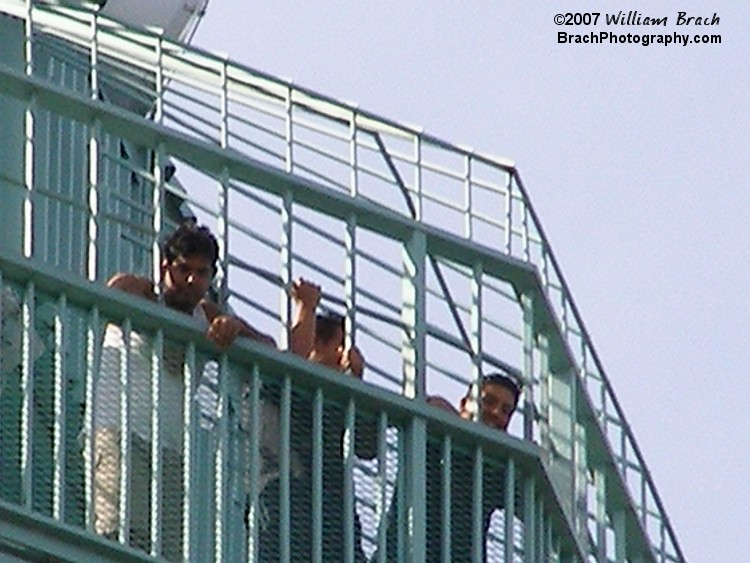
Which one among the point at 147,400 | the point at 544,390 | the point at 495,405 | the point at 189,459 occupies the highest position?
the point at 544,390

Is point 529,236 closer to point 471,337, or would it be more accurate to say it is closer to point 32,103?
point 471,337

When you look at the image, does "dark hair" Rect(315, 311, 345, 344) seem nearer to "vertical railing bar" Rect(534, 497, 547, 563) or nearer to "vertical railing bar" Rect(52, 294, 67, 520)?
"vertical railing bar" Rect(534, 497, 547, 563)

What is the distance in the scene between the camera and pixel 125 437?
68.0 ft

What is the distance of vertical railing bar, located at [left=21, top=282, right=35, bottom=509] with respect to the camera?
67.1ft

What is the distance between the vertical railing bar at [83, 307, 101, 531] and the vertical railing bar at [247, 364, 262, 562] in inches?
23.8

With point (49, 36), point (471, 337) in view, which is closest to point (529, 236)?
point (471, 337)

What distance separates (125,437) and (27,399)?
38cm

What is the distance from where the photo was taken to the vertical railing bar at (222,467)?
20750 millimetres

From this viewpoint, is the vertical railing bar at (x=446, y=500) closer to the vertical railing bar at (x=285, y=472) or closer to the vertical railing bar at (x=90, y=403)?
the vertical railing bar at (x=285, y=472)

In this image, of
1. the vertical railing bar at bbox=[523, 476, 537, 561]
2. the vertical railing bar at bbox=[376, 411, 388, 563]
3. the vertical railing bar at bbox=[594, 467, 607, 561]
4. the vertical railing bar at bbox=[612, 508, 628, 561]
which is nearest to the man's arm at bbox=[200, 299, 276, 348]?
the vertical railing bar at bbox=[376, 411, 388, 563]

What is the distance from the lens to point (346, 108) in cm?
2206

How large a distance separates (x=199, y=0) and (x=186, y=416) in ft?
14.8

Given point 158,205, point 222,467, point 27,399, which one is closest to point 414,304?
point 158,205

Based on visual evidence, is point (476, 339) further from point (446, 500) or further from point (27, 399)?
point (27, 399)
